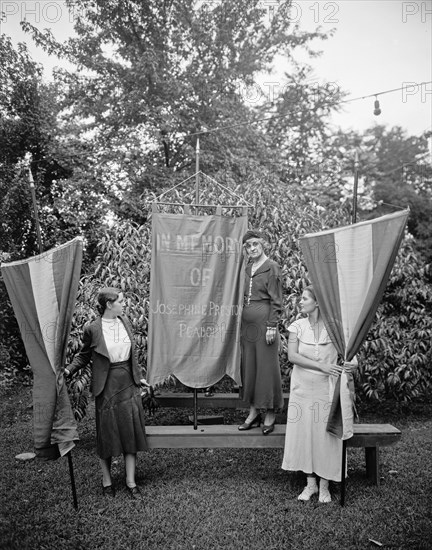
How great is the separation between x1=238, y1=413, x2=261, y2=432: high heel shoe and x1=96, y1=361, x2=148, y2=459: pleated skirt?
0.90 m

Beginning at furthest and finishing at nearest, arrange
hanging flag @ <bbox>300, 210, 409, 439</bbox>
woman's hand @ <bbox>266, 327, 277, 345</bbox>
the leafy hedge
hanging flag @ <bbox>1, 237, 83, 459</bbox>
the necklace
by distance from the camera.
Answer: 1. the leafy hedge
2. the necklace
3. woman's hand @ <bbox>266, 327, 277, 345</bbox>
4. hanging flag @ <bbox>1, 237, 83, 459</bbox>
5. hanging flag @ <bbox>300, 210, 409, 439</bbox>

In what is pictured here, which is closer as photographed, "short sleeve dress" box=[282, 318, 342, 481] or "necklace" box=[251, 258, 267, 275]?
"short sleeve dress" box=[282, 318, 342, 481]

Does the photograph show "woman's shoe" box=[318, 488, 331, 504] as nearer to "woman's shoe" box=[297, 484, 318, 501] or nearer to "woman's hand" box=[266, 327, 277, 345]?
"woman's shoe" box=[297, 484, 318, 501]

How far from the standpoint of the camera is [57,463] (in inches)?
195

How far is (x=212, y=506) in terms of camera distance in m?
3.94

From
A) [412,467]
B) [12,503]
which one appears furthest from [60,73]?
[412,467]

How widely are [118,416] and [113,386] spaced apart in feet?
0.84

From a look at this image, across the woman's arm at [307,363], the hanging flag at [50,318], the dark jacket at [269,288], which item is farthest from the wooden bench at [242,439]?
the dark jacket at [269,288]

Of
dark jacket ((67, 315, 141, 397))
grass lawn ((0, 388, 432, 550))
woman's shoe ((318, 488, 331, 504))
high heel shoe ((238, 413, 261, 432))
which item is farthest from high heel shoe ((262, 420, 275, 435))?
dark jacket ((67, 315, 141, 397))

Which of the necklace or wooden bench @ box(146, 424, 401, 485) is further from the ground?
the necklace

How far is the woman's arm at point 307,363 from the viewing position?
154 inches

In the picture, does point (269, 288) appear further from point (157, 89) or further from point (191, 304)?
point (157, 89)

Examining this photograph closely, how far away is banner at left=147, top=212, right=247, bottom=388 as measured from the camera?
438 centimetres

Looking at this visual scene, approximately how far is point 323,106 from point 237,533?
1358cm
